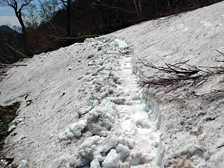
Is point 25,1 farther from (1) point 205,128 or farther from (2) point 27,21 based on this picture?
(1) point 205,128

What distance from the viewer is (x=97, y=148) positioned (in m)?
1.62

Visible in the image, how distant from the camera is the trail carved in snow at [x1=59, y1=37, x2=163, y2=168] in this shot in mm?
1508

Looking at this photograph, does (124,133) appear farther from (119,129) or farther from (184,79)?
(184,79)

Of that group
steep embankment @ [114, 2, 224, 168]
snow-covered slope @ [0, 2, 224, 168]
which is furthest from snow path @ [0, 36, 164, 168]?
steep embankment @ [114, 2, 224, 168]

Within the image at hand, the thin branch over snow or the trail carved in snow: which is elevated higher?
the thin branch over snow

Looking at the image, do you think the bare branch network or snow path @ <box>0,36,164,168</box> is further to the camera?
the bare branch network

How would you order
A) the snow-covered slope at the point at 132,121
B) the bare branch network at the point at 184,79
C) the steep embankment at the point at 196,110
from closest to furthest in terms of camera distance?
the steep embankment at the point at 196,110, the snow-covered slope at the point at 132,121, the bare branch network at the point at 184,79

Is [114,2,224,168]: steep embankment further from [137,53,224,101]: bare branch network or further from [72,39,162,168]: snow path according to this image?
[72,39,162,168]: snow path

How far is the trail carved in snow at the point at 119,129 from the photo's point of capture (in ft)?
4.95

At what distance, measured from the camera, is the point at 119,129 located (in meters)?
1.87

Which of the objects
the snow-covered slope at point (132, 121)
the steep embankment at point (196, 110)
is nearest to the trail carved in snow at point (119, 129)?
the snow-covered slope at point (132, 121)

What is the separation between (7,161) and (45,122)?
70cm

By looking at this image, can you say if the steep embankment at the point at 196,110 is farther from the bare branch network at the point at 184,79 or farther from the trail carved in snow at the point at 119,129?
the trail carved in snow at the point at 119,129

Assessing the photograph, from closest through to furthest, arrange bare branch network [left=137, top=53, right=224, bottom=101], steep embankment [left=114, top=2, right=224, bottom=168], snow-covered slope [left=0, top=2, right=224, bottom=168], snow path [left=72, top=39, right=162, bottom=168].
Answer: steep embankment [left=114, top=2, right=224, bottom=168] → snow-covered slope [left=0, top=2, right=224, bottom=168] → snow path [left=72, top=39, right=162, bottom=168] → bare branch network [left=137, top=53, right=224, bottom=101]
